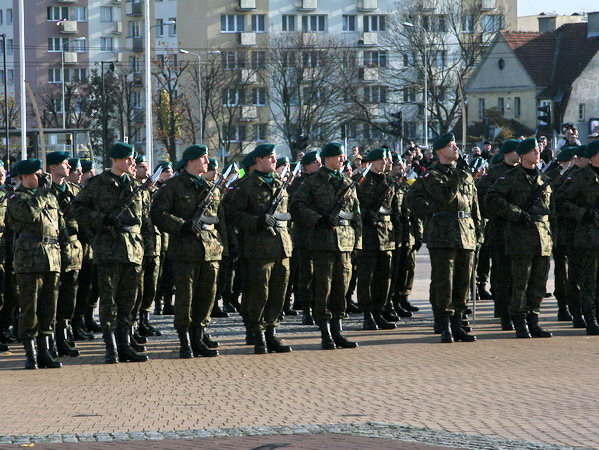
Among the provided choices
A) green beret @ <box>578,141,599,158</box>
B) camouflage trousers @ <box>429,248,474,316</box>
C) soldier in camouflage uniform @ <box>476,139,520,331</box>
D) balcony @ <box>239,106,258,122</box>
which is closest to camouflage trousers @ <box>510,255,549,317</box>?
camouflage trousers @ <box>429,248,474,316</box>

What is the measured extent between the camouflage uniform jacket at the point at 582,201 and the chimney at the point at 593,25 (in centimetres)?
7457

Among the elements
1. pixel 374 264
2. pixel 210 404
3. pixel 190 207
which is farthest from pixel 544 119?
pixel 210 404

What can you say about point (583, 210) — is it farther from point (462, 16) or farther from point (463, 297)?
point (462, 16)

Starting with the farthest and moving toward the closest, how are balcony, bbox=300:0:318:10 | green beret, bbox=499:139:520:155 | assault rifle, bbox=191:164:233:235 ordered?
balcony, bbox=300:0:318:10, green beret, bbox=499:139:520:155, assault rifle, bbox=191:164:233:235

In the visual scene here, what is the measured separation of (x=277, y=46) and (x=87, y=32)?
32.3m

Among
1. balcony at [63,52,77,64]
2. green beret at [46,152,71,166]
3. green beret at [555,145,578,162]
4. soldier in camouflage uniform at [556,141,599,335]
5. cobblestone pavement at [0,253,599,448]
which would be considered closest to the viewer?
cobblestone pavement at [0,253,599,448]

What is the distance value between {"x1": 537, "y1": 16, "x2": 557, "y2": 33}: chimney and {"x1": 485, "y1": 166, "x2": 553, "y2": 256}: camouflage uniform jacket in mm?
83266

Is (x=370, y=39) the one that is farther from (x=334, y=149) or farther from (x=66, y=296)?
(x=66, y=296)

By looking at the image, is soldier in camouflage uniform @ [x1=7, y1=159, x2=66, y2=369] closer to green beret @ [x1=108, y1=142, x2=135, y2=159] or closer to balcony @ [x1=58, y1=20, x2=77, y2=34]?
green beret @ [x1=108, y1=142, x2=135, y2=159]

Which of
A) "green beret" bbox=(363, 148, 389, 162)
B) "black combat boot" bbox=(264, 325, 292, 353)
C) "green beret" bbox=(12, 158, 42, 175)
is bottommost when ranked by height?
"black combat boot" bbox=(264, 325, 292, 353)

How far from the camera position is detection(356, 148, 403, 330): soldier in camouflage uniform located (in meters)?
15.7

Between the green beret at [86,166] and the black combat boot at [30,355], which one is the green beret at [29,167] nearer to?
the black combat boot at [30,355]

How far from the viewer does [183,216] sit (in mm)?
13398

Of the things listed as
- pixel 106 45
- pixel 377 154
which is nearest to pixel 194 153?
pixel 377 154
